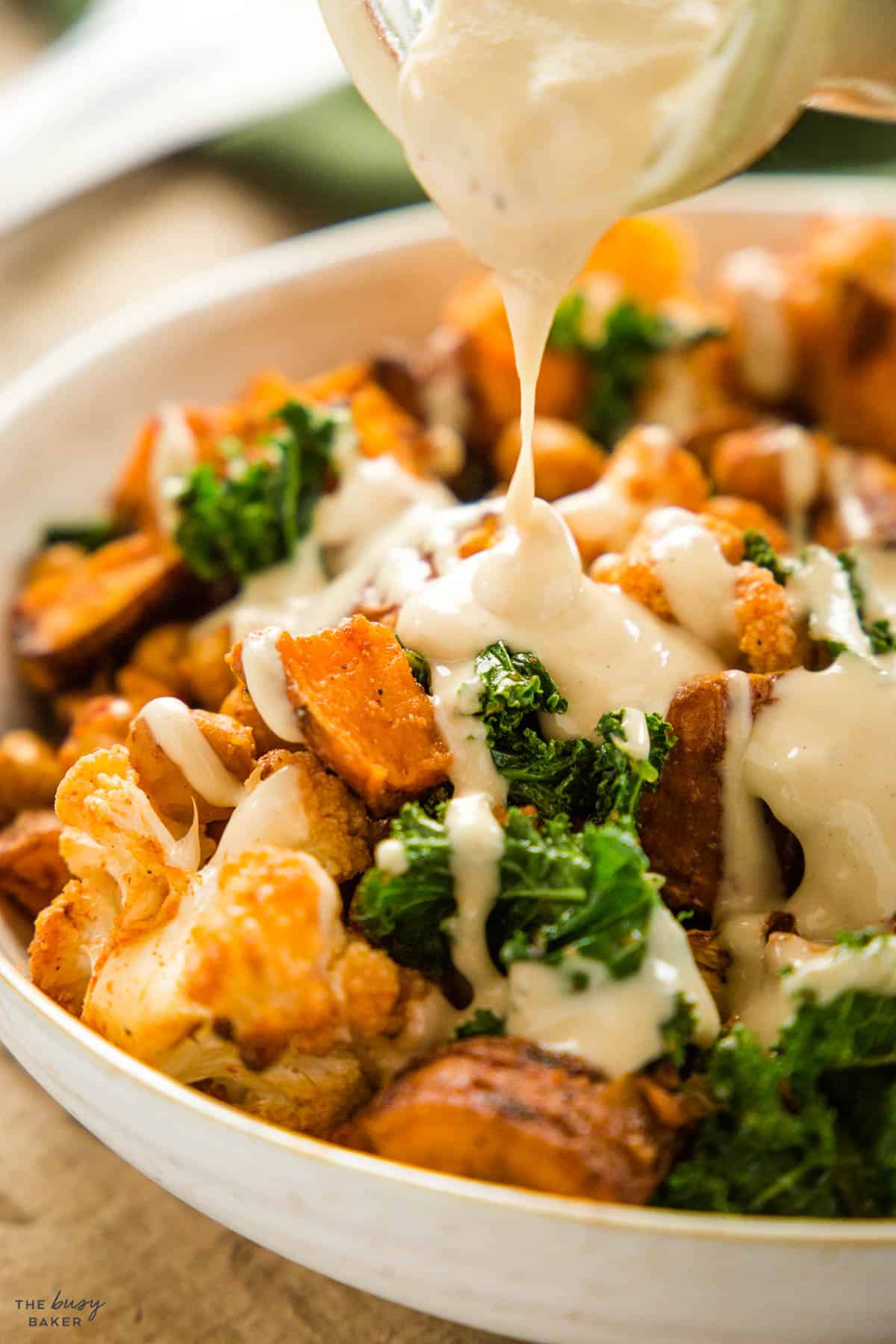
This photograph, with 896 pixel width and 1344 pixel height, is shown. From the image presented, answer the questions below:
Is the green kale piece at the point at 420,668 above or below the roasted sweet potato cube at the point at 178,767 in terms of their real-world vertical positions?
below

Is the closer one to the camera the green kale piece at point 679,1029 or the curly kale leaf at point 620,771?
the green kale piece at point 679,1029

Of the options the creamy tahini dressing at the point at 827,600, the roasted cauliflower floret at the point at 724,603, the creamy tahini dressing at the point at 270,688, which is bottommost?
the creamy tahini dressing at the point at 827,600

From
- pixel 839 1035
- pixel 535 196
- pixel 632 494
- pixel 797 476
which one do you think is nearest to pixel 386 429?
pixel 632 494

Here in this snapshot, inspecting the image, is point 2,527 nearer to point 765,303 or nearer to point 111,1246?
point 111,1246

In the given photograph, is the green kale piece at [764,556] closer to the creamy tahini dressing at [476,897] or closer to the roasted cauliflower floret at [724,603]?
the roasted cauliflower floret at [724,603]

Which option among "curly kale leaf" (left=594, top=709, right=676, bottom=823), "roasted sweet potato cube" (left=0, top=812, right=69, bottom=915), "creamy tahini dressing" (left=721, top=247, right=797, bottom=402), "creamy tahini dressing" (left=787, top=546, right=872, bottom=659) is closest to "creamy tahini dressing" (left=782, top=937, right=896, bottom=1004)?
"curly kale leaf" (left=594, top=709, right=676, bottom=823)

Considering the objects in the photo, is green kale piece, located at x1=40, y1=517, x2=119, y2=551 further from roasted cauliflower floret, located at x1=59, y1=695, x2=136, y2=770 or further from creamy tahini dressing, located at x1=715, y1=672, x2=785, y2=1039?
creamy tahini dressing, located at x1=715, y1=672, x2=785, y2=1039

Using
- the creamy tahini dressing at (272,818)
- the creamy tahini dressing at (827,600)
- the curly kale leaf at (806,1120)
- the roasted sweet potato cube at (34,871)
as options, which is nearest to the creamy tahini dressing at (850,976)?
the curly kale leaf at (806,1120)
